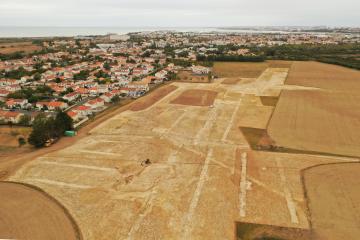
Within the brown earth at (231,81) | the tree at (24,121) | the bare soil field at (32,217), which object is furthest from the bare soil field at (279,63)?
the bare soil field at (32,217)

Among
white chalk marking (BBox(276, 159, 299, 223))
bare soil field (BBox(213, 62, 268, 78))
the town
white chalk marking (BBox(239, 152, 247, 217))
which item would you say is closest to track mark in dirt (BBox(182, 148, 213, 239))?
white chalk marking (BBox(239, 152, 247, 217))

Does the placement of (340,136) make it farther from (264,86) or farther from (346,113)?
(264,86)

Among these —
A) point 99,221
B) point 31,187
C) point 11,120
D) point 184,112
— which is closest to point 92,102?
point 11,120

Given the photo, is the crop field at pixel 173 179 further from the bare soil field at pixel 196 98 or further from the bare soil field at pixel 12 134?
the bare soil field at pixel 196 98

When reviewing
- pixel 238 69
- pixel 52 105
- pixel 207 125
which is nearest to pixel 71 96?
pixel 52 105

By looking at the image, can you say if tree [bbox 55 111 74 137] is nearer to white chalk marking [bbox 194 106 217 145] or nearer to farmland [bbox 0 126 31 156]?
farmland [bbox 0 126 31 156]

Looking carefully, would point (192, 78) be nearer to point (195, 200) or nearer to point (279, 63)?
point (279, 63)
